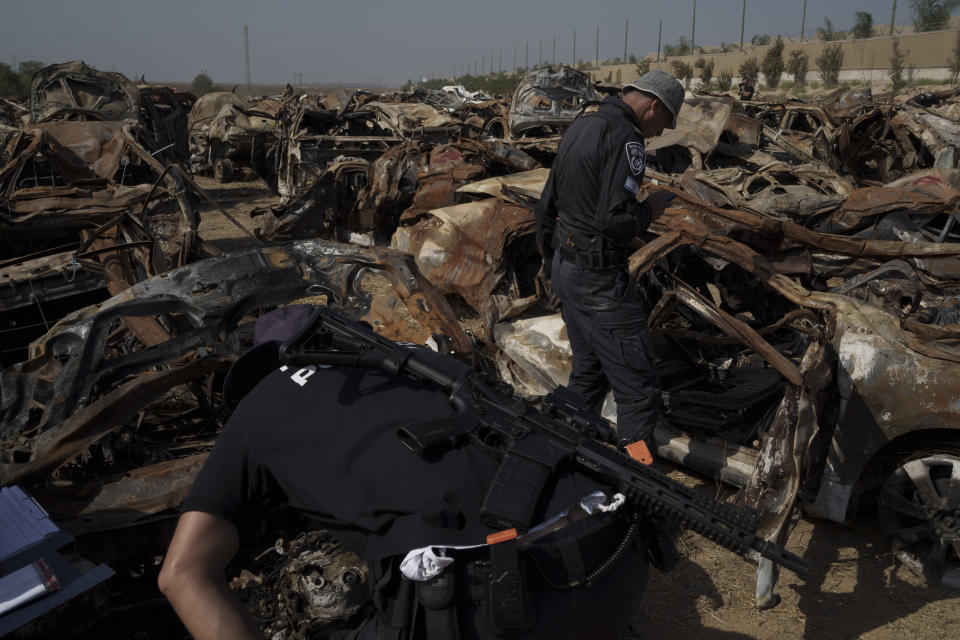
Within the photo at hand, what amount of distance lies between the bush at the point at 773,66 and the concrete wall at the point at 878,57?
39.8 inches

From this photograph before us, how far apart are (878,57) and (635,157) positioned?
4003 cm

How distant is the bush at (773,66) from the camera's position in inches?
1528

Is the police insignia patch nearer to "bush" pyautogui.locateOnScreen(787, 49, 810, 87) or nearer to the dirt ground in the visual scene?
the dirt ground

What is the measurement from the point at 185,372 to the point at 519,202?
8.55ft

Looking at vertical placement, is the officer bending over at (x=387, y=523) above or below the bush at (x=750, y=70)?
below

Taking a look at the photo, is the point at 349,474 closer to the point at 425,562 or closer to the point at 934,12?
the point at 425,562

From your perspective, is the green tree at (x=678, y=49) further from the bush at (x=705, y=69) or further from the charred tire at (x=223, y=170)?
the charred tire at (x=223, y=170)

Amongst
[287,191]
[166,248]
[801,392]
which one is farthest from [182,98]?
[801,392]

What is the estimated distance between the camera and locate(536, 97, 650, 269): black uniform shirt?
3.21 m

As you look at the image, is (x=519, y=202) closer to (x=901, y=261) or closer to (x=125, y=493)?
(x=901, y=261)

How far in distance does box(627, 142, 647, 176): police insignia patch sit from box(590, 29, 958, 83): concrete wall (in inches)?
1052

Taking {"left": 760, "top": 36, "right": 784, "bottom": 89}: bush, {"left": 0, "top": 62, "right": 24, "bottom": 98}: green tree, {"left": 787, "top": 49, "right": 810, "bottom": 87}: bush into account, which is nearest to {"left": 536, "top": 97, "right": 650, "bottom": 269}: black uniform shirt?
{"left": 787, "top": 49, "right": 810, "bottom": 87}: bush

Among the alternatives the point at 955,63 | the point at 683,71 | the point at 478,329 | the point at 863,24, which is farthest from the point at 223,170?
the point at 863,24

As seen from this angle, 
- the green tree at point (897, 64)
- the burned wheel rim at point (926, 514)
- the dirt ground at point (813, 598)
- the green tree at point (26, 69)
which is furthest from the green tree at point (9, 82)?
the burned wheel rim at point (926, 514)
